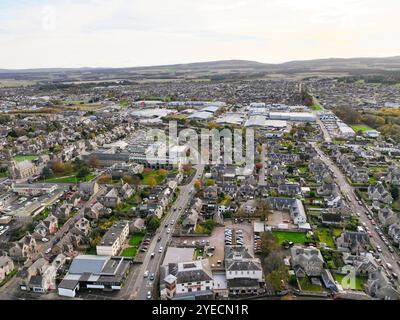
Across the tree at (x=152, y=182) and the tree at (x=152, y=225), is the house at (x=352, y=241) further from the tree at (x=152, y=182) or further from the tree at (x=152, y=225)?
the tree at (x=152, y=182)

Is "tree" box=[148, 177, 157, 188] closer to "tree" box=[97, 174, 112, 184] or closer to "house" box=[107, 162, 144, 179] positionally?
"house" box=[107, 162, 144, 179]

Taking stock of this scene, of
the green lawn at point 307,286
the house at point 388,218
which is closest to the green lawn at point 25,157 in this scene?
the green lawn at point 307,286

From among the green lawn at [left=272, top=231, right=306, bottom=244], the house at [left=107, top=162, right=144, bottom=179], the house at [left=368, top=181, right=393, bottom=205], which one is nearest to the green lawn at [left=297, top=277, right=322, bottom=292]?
the green lawn at [left=272, top=231, right=306, bottom=244]

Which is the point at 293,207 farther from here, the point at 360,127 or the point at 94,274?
the point at 360,127

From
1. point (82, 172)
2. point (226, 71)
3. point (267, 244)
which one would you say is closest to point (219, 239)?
point (267, 244)

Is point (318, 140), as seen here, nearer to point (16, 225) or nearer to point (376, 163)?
point (376, 163)
